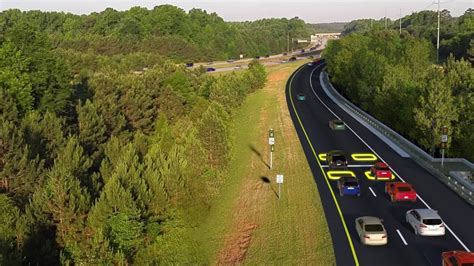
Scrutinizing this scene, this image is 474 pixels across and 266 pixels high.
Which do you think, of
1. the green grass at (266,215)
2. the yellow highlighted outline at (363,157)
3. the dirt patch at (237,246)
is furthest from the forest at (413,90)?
the dirt patch at (237,246)

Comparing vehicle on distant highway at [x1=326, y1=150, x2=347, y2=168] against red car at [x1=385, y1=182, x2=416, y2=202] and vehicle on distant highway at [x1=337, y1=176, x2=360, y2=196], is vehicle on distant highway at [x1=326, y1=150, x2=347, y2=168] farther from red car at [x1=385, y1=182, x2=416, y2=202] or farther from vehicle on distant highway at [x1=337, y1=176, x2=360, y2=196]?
red car at [x1=385, y1=182, x2=416, y2=202]

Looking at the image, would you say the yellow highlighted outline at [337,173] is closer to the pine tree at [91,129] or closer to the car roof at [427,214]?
the car roof at [427,214]

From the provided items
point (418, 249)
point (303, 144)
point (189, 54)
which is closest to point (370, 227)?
point (418, 249)

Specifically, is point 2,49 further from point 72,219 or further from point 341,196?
point 341,196

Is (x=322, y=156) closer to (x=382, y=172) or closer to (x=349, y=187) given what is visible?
(x=382, y=172)

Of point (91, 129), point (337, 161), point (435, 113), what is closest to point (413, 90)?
point (435, 113)

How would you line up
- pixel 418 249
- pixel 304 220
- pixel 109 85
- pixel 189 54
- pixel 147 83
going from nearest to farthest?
pixel 418 249 → pixel 304 220 → pixel 109 85 → pixel 147 83 → pixel 189 54
